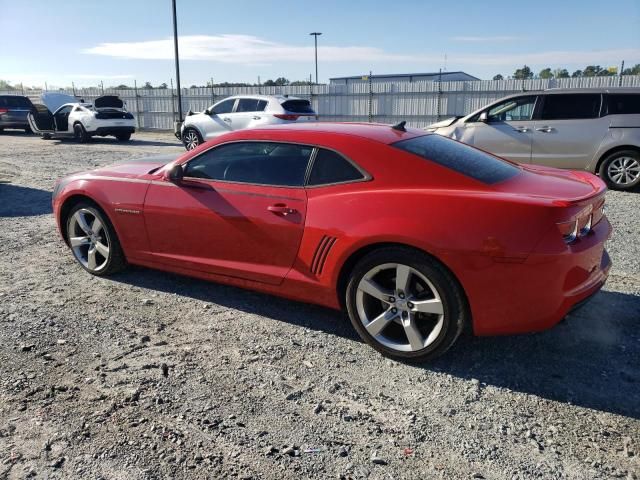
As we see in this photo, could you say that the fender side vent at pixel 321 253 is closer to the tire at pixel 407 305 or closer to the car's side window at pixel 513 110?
the tire at pixel 407 305

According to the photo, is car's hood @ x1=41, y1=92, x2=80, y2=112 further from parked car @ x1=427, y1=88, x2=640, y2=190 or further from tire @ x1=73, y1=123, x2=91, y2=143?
parked car @ x1=427, y1=88, x2=640, y2=190

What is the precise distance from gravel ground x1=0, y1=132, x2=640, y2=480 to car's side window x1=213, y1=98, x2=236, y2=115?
11962mm

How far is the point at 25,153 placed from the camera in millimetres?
15773

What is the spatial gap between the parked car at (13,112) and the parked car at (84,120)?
4.24 m

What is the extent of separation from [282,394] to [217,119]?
13761 millimetres

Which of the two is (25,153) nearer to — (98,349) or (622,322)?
(98,349)

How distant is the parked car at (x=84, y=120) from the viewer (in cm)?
1873

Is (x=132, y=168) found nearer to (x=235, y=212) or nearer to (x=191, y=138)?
(x=235, y=212)

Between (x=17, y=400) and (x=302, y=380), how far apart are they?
1.63 meters

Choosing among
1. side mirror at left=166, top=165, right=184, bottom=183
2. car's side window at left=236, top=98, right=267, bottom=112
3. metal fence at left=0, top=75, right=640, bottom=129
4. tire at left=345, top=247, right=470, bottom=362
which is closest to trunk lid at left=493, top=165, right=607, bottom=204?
tire at left=345, top=247, right=470, bottom=362

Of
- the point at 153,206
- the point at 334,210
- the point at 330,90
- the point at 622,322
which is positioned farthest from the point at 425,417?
the point at 330,90

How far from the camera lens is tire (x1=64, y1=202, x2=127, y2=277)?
4766 mm

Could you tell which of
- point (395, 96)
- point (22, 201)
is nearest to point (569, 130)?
point (22, 201)

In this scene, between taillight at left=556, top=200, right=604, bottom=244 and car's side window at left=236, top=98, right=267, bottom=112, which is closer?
taillight at left=556, top=200, right=604, bottom=244
